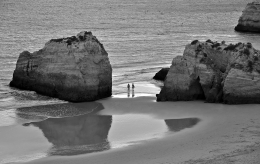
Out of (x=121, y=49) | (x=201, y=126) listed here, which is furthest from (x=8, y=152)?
(x=121, y=49)

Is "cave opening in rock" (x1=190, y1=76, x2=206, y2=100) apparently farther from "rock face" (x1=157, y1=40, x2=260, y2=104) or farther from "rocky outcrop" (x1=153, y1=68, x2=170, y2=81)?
"rocky outcrop" (x1=153, y1=68, x2=170, y2=81)

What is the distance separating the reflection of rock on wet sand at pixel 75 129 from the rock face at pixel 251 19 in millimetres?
58215

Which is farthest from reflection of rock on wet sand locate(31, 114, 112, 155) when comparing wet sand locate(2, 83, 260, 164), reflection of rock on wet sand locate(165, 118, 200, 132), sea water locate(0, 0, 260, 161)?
reflection of rock on wet sand locate(165, 118, 200, 132)

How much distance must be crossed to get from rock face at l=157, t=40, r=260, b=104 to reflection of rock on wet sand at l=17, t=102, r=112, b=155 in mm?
5371

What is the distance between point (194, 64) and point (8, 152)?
1396cm

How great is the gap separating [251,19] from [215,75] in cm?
5889

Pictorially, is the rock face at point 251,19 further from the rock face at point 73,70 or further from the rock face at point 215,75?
the rock face at point 73,70

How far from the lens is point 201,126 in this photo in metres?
29.2

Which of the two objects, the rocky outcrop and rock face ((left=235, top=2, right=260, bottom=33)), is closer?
the rocky outcrop

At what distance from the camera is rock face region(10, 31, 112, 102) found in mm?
36000

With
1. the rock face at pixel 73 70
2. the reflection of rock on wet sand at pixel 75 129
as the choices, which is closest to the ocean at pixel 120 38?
the rock face at pixel 73 70

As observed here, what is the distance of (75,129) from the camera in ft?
98.4

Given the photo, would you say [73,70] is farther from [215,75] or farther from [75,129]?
[215,75]

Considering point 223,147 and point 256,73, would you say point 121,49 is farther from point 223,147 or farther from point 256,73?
point 223,147
